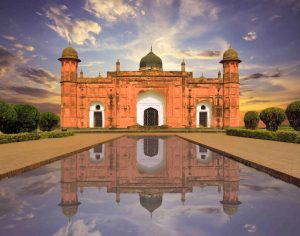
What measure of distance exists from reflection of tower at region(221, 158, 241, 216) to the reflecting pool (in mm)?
Answer: 16

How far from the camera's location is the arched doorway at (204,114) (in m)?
35.3

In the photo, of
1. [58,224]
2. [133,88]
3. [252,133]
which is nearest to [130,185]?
[58,224]

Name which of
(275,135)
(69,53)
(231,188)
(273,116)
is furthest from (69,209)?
(69,53)

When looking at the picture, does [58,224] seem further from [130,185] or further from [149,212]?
[130,185]

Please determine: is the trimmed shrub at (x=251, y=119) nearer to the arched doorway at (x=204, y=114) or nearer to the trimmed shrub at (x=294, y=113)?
the trimmed shrub at (x=294, y=113)

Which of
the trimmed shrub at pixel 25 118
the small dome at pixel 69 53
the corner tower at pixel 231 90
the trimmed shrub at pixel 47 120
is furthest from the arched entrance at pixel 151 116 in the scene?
the trimmed shrub at pixel 25 118

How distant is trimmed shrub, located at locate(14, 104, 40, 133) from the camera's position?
1881 centimetres

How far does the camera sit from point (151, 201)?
459cm

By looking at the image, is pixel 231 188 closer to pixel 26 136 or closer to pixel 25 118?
pixel 26 136

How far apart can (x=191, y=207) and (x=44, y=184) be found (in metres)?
3.02

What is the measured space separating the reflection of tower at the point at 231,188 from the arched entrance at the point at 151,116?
27492 millimetres

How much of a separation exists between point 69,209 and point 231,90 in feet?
106

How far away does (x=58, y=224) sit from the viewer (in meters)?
3.55

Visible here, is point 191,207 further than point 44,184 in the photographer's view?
No
